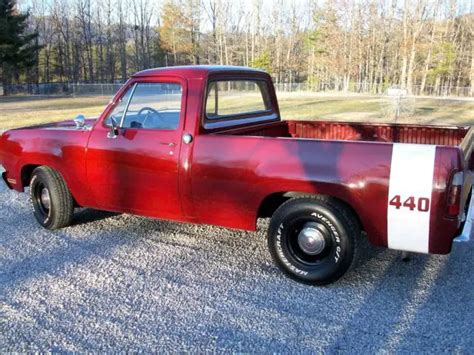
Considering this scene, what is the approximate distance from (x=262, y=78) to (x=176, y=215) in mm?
2079

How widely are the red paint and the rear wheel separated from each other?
0.37 ft

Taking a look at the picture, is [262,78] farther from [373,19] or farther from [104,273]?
[373,19]

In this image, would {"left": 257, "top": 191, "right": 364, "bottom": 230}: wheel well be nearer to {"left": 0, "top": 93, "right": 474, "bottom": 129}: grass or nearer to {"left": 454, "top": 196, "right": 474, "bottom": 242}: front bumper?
{"left": 454, "top": 196, "right": 474, "bottom": 242}: front bumper

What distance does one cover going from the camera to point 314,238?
389 centimetres

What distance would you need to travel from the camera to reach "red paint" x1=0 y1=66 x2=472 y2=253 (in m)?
3.54

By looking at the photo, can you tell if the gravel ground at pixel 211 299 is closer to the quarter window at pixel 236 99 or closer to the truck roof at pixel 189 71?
the quarter window at pixel 236 99

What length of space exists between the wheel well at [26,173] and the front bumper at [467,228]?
448 centimetres

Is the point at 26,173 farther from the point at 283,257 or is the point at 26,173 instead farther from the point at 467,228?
the point at 467,228

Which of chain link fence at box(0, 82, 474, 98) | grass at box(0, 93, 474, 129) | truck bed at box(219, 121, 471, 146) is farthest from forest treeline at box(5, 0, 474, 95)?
truck bed at box(219, 121, 471, 146)

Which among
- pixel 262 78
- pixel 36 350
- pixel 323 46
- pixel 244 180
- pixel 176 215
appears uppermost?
pixel 323 46

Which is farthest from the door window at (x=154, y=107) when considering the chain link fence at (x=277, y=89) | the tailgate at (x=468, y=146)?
the chain link fence at (x=277, y=89)

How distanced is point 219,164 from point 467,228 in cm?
200

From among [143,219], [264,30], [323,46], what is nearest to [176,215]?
A: [143,219]

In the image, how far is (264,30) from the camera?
72.3m
